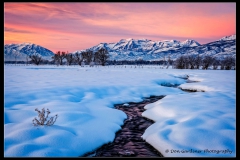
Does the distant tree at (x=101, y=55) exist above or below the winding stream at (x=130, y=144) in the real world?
above

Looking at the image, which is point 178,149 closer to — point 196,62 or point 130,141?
point 130,141

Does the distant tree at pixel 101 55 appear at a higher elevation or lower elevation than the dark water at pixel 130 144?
higher

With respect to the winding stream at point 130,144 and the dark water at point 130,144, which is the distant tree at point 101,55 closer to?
the winding stream at point 130,144

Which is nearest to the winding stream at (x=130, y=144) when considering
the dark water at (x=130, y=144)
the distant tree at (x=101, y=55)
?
the dark water at (x=130, y=144)

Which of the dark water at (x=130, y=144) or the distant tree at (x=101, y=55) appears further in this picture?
the distant tree at (x=101, y=55)

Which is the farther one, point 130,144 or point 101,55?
point 101,55

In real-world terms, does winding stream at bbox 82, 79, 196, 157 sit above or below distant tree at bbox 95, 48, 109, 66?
below

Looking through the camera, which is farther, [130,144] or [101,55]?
[101,55]

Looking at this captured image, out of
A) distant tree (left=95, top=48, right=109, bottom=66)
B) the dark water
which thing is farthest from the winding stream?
distant tree (left=95, top=48, right=109, bottom=66)

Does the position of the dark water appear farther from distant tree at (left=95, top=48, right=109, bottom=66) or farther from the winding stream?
distant tree at (left=95, top=48, right=109, bottom=66)

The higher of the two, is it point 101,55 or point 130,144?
point 101,55

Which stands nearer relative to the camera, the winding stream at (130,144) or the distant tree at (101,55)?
the winding stream at (130,144)

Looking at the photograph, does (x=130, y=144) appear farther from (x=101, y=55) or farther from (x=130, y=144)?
(x=101, y=55)

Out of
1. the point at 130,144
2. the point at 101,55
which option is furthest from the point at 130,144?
the point at 101,55
